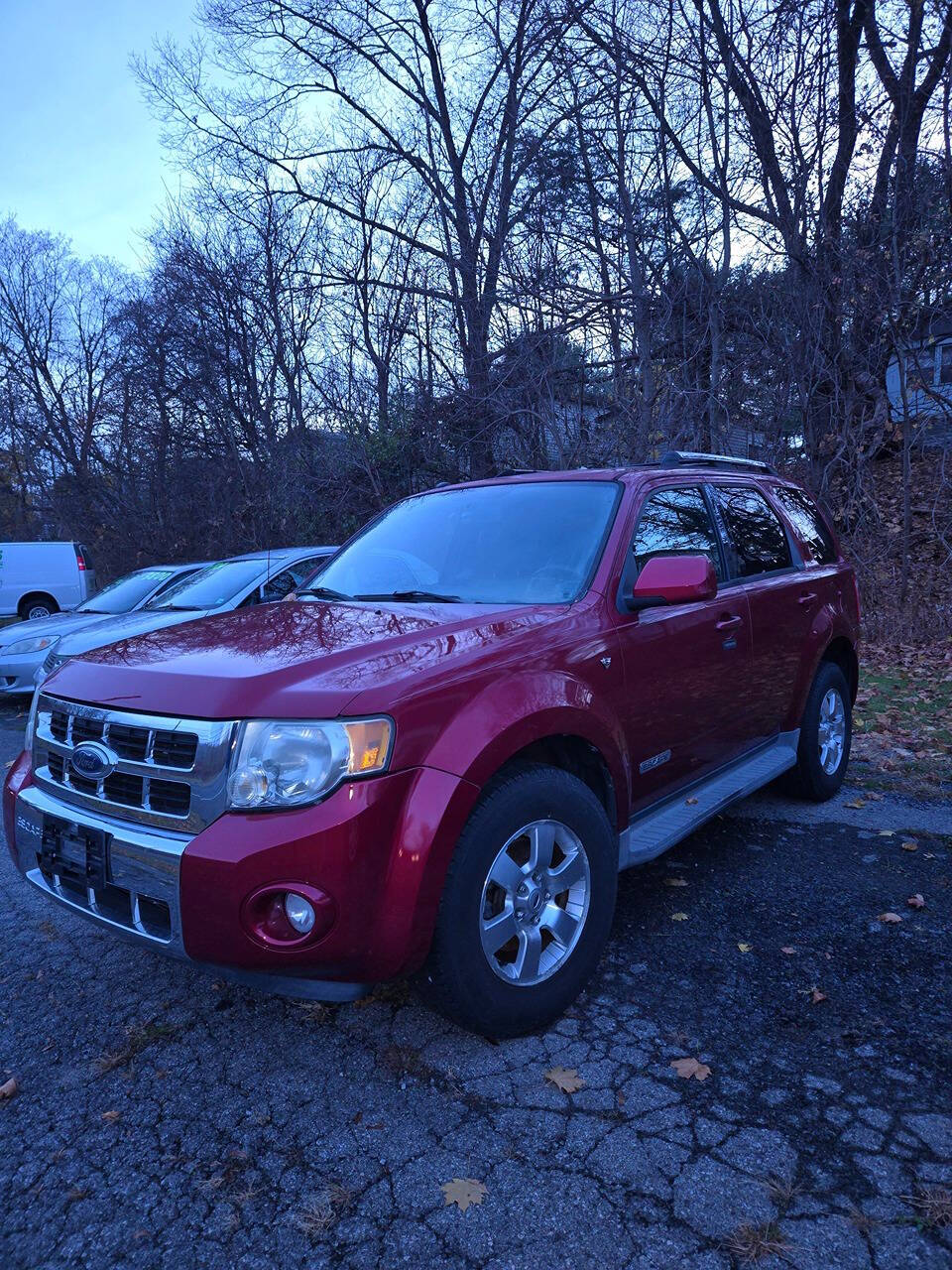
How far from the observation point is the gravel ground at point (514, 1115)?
76.1 inches

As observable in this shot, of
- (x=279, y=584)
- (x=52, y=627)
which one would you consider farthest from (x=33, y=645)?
(x=279, y=584)

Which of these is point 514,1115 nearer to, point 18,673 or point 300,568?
point 300,568

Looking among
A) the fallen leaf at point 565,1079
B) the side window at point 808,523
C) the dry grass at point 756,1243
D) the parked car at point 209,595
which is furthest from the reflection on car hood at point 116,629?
the dry grass at point 756,1243

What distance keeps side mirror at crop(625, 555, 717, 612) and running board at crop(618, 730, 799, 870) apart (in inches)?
35.0

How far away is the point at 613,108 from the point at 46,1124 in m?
12.9

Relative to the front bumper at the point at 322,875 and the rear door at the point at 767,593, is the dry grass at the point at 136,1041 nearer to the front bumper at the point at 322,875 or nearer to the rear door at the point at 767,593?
the front bumper at the point at 322,875

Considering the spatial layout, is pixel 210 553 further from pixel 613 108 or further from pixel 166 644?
pixel 166 644

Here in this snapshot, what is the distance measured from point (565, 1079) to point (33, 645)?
→ 7.86m

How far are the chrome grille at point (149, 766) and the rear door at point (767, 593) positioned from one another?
8.47ft

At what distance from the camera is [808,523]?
5.00 meters

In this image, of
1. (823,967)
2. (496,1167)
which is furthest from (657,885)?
(496,1167)

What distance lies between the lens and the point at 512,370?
1231cm

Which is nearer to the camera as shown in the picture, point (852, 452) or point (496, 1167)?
point (496, 1167)

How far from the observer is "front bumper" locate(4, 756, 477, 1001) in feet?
7.27
